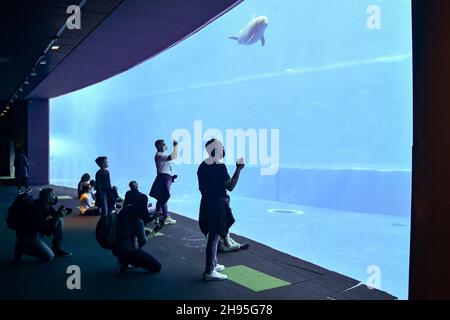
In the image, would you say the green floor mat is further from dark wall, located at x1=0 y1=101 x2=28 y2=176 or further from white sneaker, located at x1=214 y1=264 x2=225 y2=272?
dark wall, located at x1=0 y1=101 x2=28 y2=176

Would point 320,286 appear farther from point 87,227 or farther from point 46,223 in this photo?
point 87,227

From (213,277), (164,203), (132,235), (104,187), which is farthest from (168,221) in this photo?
(213,277)

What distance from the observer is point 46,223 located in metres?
4.49

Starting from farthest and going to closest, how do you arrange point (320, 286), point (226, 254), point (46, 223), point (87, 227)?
point (87, 227) → point (226, 254) → point (46, 223) → point (320, 286)

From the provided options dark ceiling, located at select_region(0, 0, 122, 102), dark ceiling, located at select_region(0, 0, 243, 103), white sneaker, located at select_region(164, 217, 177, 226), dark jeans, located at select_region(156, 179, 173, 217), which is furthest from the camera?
white sneaker, located at select_region(164, 217, 177, 226)

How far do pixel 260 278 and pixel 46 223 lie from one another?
8.60 ft

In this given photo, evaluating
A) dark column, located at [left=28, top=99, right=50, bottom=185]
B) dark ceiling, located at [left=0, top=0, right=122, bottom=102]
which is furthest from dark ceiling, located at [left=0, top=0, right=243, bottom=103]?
dark column, located at [left=28, top=99, right=50, bottom=185]

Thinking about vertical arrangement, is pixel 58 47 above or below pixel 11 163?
above

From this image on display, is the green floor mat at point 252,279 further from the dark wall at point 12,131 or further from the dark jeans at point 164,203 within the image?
the dark wall at point 12,131

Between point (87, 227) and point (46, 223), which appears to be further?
point (87, 227)

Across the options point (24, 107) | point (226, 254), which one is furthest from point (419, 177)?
point (24, 107)

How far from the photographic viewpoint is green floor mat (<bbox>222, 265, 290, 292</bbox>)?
3656 millimetres

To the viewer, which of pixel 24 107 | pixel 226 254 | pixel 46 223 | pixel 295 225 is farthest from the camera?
pixel 24 107

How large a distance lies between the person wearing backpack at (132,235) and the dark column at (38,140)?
1196cm
